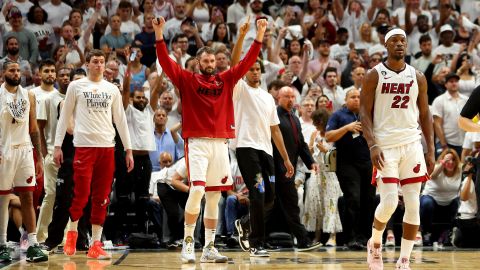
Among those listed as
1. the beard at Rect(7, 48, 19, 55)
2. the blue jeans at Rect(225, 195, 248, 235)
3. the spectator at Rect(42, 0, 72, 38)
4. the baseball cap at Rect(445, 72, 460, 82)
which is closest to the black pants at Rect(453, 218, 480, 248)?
the blue jeans at Rect(225, 195, 248, 235)

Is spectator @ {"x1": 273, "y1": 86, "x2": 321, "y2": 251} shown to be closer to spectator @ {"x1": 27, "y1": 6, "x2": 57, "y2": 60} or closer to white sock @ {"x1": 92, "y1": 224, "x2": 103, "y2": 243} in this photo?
white sock @ {"x1": 92, "y1": 224, "x2": 103, "y2": 243}

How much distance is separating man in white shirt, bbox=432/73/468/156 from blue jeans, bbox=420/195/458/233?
214 cm

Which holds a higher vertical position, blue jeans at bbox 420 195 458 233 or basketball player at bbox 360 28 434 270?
Result: basketball player at bbox 360 28 434 270

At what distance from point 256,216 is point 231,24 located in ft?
29.1

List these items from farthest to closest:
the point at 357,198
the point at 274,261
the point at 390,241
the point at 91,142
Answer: the point at 390,241, the point at 357,198, the point at 91,142, the point at 274,261

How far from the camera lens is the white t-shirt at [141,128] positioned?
44.4 ft

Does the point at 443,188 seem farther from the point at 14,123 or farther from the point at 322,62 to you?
the point at 14,123

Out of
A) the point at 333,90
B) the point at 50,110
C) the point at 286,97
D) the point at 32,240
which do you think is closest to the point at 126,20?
the point at 333,90

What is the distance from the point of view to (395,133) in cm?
855

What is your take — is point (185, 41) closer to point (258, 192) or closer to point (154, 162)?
point (154, 162)

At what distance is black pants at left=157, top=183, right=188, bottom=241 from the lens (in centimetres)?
1305

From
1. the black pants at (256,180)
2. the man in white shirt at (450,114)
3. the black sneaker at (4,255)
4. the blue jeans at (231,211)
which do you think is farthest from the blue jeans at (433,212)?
the black sneaker at (4,255)

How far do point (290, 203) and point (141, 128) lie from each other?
9.11 feet

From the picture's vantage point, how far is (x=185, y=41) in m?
17.0
